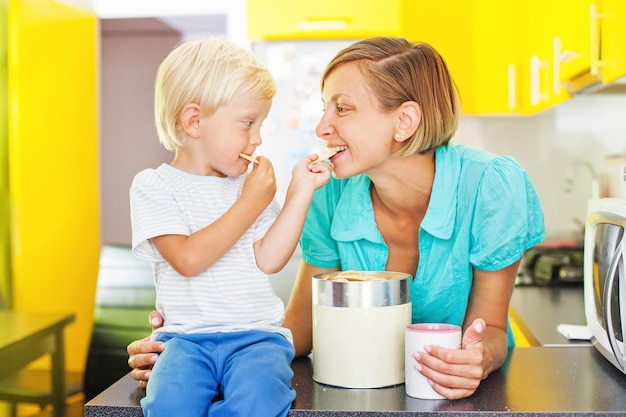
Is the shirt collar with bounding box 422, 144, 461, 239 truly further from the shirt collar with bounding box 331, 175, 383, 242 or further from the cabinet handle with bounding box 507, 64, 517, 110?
the cabinet handle with bounding box 507, 64, 517, 110

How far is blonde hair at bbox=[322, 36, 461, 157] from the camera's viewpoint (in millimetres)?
1367

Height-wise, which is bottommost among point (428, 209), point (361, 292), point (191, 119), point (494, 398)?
point (494, 398)

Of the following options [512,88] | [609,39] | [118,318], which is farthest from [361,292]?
[512,88]

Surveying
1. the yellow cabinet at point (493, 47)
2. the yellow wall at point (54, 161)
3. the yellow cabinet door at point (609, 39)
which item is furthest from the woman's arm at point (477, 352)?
the yellow wall at point (54, 161)

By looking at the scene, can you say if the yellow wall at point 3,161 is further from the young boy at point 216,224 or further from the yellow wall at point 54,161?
the young boy at point 216,224

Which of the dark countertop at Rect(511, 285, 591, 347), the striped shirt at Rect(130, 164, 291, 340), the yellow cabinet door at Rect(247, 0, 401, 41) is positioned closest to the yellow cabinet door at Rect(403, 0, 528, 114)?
the yellow cabinet door at Rect(247, 0, 401, 41)

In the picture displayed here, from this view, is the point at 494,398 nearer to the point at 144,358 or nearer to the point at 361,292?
the point at 361,292

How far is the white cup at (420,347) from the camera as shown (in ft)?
3.40

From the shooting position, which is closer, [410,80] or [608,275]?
[608,275]

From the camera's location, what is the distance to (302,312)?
1.45 metres

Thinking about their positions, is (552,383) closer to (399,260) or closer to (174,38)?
(399,260)

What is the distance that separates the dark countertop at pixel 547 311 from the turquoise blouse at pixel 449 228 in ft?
1.33

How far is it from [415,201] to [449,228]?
0.41 ft

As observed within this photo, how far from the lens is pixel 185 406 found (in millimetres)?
979
